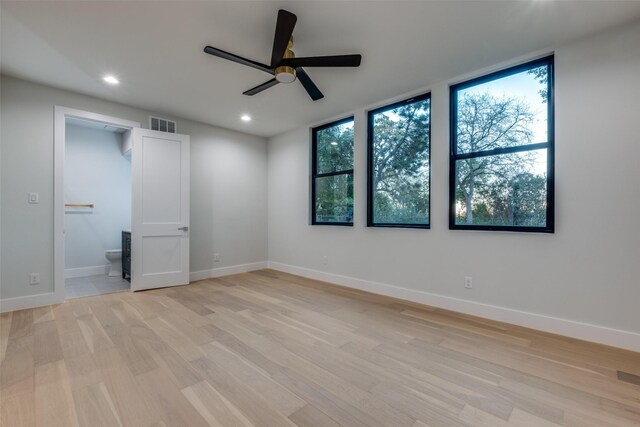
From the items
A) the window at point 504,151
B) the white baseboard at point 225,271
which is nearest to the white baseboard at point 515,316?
the window at point 504,151

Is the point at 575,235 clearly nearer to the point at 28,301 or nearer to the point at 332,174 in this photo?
the point at 332,174

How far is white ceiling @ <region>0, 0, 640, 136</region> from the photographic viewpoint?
6.99 feet

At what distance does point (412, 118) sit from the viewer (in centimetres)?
364

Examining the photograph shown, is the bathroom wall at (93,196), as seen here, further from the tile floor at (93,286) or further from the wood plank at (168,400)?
the wood plank at (168,400)

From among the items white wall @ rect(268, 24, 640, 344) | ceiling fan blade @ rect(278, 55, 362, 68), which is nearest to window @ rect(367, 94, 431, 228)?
white wall @ rect(268, 24, 640, 344)

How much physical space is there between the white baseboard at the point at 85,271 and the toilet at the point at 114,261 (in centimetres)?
22

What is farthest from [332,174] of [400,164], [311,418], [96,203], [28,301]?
[96,203]

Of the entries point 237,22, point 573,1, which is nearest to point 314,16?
point 237,22

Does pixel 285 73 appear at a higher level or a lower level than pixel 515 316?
higher

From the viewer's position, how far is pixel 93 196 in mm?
5086

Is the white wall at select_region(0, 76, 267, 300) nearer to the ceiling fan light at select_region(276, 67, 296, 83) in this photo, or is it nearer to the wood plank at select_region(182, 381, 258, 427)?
the ceiling fan light at select_region(276, 67, 296, 83)

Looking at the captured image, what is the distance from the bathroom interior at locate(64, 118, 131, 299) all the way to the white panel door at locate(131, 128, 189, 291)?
2.92 feet

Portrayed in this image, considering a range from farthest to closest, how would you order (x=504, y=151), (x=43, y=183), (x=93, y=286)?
(x=93, y=286) < (x=43, y=183) < (x=504, y=151)

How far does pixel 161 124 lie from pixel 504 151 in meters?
4.55
